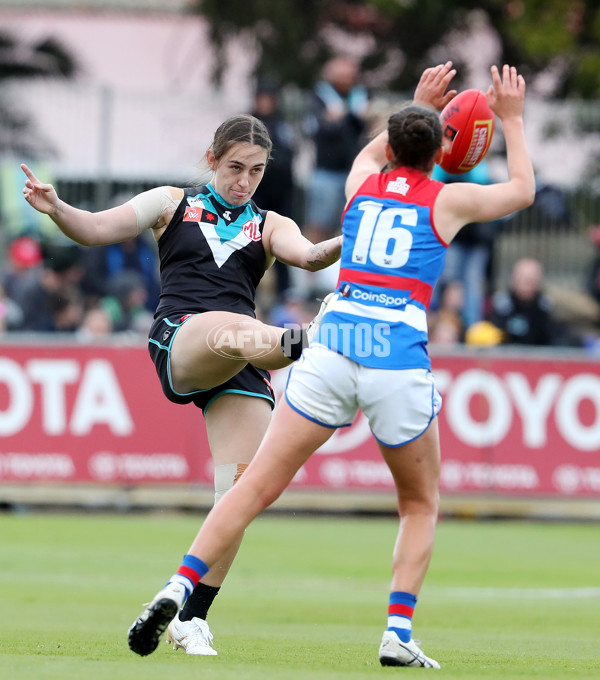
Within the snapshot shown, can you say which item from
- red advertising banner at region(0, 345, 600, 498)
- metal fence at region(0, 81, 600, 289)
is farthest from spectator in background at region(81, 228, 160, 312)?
red advertising banner at region(0, 345, 600, 498)

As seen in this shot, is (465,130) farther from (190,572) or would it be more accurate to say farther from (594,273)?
(594,273)

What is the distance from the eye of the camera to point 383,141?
6.08 meters

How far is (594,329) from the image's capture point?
17688 mm

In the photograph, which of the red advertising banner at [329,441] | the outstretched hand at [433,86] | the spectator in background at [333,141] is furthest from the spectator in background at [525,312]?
the outstretched hand at [433,86]

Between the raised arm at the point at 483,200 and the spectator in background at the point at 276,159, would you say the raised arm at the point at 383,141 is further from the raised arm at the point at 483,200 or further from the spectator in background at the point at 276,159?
the spectator in background at the point at 276,159

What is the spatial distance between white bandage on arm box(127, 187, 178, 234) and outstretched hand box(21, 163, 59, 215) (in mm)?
424

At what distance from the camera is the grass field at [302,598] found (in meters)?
5.76

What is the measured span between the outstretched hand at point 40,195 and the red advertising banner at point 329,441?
812 cm

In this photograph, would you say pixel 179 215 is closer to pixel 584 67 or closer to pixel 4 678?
pixel 4 678

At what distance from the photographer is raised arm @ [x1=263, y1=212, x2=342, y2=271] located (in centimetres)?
647

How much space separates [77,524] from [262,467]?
8316mm

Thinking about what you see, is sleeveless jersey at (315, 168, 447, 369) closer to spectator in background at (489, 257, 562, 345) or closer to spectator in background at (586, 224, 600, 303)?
Result: spectator in background at (489, 257, 562, 345)

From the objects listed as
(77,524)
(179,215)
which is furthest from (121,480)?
(179,215)

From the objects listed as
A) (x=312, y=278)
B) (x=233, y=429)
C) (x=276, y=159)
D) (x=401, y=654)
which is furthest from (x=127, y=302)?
(x=401, y=654)
